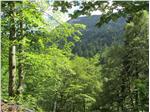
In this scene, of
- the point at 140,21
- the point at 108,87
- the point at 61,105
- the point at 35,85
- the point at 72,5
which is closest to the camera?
the point at 72,5

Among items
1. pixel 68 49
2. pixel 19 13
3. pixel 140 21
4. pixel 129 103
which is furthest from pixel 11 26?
pixel 129 103

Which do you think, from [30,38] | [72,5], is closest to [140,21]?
[30,38]

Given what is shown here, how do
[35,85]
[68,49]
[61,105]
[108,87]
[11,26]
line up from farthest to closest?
[61,105]
[108,87]
[35,85]
[68,49]
[11,26]

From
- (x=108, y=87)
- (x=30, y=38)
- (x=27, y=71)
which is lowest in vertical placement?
(x=108, y=87)

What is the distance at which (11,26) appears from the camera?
16.3 meters

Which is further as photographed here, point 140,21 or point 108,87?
point 108,87

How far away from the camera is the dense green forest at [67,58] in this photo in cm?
626

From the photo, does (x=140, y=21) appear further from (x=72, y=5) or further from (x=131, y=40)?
(x=72, y=5)

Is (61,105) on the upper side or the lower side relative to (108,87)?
lower

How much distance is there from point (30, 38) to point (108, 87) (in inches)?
870

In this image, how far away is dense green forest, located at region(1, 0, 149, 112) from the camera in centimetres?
626

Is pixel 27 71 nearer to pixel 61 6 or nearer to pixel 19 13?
pixel 19 13

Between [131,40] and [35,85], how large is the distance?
9.56 metres

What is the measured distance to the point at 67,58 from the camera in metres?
25.8
